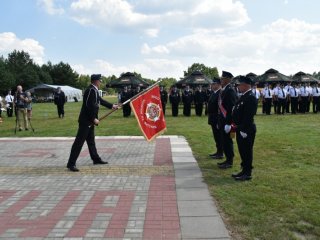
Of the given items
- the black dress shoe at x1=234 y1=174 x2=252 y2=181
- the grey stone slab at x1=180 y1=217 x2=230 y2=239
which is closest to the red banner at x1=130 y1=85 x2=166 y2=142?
the black dress shoe at x1=234 y1=174 x2=252 y2=181

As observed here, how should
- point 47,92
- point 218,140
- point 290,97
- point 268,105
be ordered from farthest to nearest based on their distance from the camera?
1. point 47,92
2. point 290,97
3. point 268,105
4. point 218,140

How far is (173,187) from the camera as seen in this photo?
7156 millimetres

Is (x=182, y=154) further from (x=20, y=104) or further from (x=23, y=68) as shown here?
(x=23, y=68)

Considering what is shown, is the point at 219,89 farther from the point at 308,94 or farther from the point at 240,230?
the point at 308,94

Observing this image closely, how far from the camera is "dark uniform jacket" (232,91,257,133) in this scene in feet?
24.4

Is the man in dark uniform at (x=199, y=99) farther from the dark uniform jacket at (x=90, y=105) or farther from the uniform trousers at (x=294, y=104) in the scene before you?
the dark uniform jacket at (x=90, y=105)

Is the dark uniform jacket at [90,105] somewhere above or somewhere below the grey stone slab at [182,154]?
above

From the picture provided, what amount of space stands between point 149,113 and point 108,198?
4.43 meters

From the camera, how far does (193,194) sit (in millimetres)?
6641

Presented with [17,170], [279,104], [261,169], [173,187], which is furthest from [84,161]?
[279,104]

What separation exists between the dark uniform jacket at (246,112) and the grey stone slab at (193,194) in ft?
4.70

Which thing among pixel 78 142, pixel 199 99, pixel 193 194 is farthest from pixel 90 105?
pixel 199 99

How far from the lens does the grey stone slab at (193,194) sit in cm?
640

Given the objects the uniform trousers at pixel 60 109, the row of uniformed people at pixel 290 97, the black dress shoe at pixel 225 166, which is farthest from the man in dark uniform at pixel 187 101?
the black dress shoe at pixel 225 166
